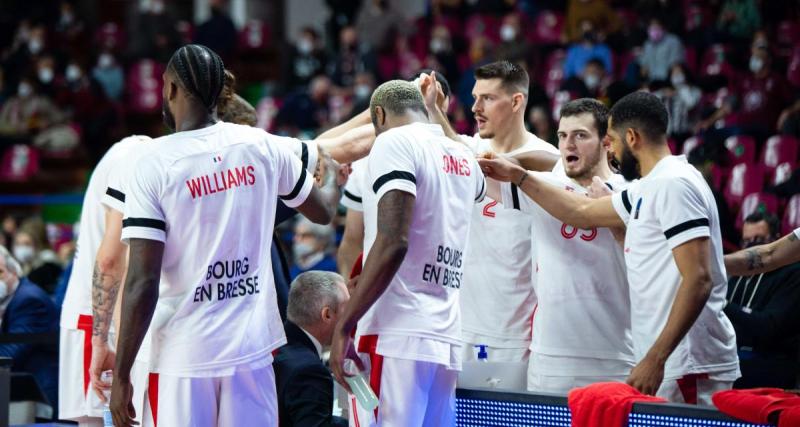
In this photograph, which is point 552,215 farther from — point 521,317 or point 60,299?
point 60,299

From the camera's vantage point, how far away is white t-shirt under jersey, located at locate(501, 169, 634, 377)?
5.65 m

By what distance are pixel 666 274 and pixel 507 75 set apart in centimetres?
158

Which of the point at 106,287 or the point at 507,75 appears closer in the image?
the point at 106,287

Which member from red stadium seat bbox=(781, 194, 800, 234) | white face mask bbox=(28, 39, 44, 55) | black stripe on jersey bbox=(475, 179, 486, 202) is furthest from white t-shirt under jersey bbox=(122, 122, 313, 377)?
white face mask bbox=(28, 39, 44, 55)

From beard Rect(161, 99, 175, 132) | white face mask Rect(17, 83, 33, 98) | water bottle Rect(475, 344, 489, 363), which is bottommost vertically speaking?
water bottle Rect(475, 344, 489, 363)

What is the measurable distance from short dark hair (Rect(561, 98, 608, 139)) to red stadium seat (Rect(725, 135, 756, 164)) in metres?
6.39

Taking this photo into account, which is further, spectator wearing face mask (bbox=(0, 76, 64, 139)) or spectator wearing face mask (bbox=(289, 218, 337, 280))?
spectator wearing face mask (bbox=(0, 76, 64, 139))

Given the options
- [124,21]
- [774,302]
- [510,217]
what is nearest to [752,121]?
[774,302]

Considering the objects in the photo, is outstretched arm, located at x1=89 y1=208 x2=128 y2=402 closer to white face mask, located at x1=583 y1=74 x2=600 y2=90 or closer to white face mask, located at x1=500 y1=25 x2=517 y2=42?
white face mask, located at x1=583 y1=74 x2=600 y2=90

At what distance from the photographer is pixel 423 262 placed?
16.2 feet

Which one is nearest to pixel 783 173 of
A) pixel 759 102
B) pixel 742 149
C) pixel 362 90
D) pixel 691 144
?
pixel 742 149

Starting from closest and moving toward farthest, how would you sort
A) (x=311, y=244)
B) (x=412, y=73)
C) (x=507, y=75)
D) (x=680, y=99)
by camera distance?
1. (x=507, y=75)
2. (x=311, y=244)
3. (x=680, y=99)
4. (x=412, y=73)

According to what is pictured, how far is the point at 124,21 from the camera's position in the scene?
22016mm

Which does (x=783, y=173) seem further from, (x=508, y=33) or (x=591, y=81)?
(x=508, y=33)
